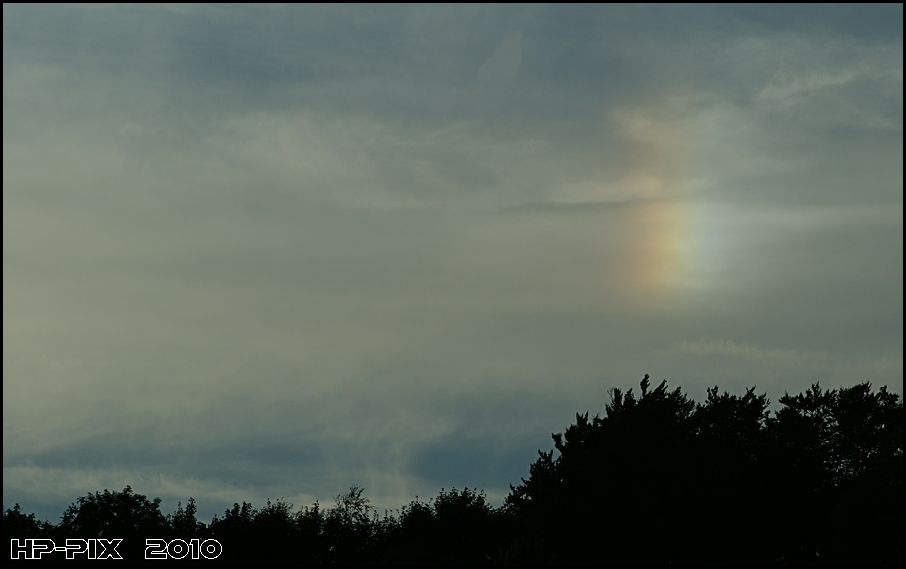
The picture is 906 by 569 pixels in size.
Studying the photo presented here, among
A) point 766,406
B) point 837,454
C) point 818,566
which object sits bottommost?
point 818,566

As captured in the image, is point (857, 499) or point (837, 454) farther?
point (837, 454)

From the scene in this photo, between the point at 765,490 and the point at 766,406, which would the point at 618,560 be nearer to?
the point at 765,490

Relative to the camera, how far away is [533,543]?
5319cm

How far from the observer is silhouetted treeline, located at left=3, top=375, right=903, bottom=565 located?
198 ft

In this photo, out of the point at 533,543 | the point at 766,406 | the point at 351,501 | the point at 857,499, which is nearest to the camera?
the point at 533,543

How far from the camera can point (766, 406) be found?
244 ft

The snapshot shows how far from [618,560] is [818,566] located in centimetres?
1603

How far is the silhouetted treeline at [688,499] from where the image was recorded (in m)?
60.2

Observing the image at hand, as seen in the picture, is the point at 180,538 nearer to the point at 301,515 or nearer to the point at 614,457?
the point at 301,515

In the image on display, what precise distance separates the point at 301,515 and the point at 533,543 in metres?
28.6

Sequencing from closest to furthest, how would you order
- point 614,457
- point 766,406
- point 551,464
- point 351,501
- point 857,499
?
point 857,499
point 614,457
point 551,464
point 766,406
point 351,501

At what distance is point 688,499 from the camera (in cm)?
6219

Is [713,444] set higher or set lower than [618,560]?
higher

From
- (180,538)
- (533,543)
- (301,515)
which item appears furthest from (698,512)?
(180,538)
